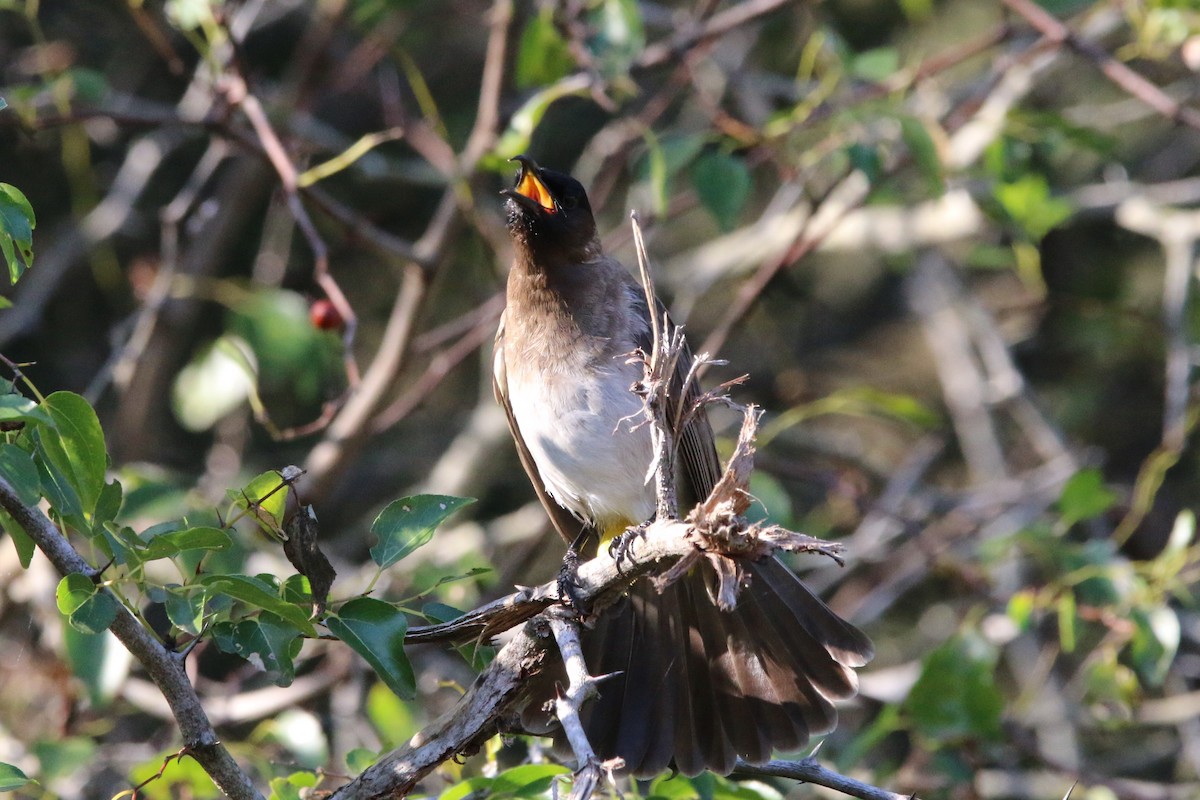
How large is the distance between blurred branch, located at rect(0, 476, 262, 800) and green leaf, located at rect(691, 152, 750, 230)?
226cm

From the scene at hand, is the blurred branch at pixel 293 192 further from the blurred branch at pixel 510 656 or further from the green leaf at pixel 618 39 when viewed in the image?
the blurred branch at pixel 510 656

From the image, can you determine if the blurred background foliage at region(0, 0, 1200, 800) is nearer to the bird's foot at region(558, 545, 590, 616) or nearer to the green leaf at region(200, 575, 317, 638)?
the bird's foot at region(558, 545, 590, 616)

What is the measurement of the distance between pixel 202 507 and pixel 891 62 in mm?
2575

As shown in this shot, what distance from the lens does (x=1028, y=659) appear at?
238 inches

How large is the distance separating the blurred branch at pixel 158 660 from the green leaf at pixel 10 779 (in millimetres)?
251

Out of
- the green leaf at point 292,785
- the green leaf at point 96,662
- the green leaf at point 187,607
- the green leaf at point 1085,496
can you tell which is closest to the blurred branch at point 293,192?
the green leaf at point 96,662

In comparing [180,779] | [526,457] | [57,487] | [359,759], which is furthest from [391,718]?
[57,487]

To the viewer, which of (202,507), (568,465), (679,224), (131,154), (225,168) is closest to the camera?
(568,465)

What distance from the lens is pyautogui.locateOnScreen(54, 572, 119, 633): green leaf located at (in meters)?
2.01

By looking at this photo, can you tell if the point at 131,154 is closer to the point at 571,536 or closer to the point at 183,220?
the point at 183,220

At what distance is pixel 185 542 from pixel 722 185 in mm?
2354

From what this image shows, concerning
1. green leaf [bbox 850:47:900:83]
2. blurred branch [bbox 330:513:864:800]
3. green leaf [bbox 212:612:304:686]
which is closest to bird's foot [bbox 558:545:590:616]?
blurred branch [bbox 330:513:864:800]

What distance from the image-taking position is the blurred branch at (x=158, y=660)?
2055 millimetres

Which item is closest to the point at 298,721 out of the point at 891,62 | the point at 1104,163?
the point at 891,62
